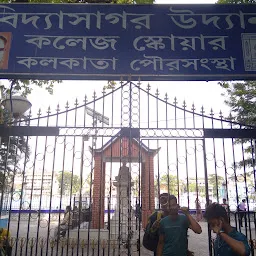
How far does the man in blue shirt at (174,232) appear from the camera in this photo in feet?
12.3

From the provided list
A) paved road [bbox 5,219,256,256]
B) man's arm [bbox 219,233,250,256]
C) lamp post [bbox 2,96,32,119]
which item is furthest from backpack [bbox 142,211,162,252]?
→ lamp post [bbox 2,96,32,119]

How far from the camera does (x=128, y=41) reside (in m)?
4.49

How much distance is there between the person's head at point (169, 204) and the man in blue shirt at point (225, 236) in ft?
2.75

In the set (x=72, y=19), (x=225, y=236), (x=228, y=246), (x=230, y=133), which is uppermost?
(x=72, y=19)

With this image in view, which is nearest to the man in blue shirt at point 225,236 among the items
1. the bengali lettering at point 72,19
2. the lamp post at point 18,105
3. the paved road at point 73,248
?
the paved road at point 73,248

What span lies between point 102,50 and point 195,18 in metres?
1.51

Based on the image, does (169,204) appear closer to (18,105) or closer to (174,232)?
(174,232)

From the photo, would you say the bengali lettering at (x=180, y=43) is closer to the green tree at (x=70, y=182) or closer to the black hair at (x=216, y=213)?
the green tree at (x=70, y=182)

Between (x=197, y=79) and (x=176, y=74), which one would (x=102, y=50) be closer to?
(x=176, y=74)

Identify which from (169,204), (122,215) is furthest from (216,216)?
(122,215)

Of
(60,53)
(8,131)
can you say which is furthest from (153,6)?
(8,131)

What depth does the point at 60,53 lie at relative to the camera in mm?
4395

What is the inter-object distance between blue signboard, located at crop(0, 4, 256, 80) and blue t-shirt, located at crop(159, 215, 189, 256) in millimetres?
1983

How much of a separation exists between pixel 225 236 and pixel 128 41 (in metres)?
2.96
